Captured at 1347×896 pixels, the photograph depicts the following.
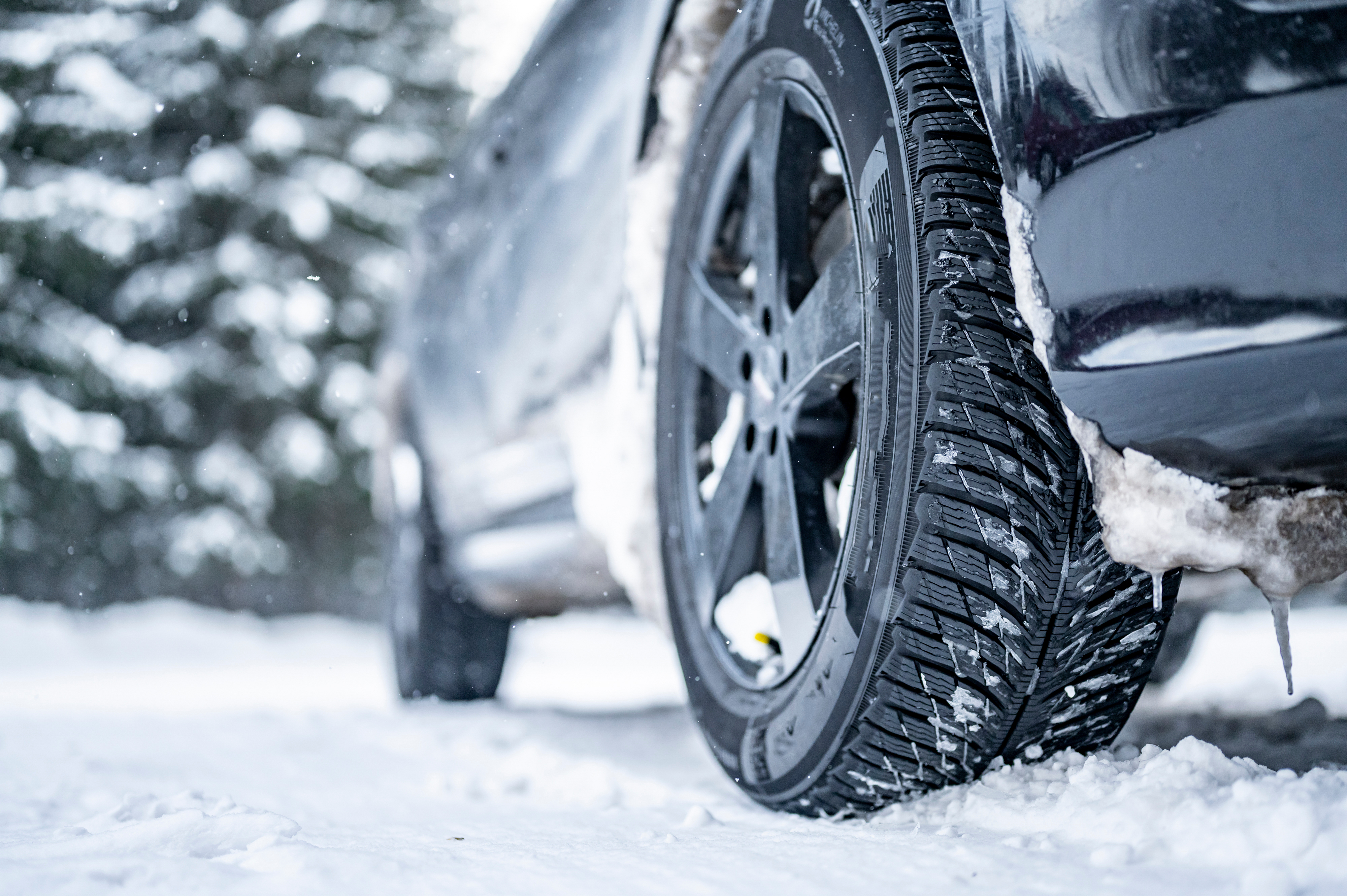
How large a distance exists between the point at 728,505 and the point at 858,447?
13.5 inches

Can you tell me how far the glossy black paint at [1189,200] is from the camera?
780 millimetres

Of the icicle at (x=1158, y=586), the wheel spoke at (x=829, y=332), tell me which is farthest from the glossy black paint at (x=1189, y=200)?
the wheel spoke at (x=829, y=332)

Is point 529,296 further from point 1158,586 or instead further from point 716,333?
point 1158,586

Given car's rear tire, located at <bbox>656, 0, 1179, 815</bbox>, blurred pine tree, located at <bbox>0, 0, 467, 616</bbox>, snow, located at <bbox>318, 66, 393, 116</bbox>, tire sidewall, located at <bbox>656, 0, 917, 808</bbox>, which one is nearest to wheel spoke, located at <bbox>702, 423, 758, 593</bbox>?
car's rear tire, located at <bbox>656, 0, 1179, 815</bbox>

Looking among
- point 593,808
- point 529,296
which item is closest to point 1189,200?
point 593,808

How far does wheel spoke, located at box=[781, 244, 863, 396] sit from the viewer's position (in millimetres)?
1179

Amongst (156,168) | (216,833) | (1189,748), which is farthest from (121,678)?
(156,168)

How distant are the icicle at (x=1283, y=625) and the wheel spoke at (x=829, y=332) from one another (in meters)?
0.48

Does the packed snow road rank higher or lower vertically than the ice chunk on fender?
lower

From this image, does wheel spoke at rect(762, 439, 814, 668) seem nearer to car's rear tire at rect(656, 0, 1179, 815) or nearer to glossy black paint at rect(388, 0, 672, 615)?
car's rear tire at rect(656, 0, 1179, 815)

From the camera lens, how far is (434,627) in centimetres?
269

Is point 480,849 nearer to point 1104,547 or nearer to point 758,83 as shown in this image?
point 1104,547

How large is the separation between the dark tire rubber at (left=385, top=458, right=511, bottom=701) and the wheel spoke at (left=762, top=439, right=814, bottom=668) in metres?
1.44

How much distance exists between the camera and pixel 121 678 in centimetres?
436
